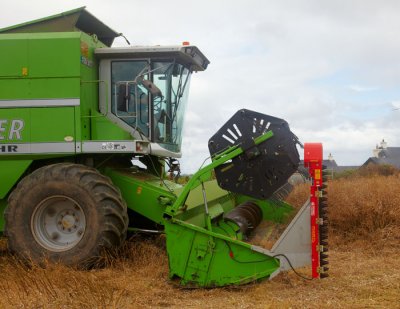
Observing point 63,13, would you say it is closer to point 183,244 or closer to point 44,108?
point 44,108

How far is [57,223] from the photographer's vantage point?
20.2ft

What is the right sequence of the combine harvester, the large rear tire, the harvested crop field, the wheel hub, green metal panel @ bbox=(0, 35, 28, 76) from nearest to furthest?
the harvested crop field < the combine harvester < the large rear tire < the wheel hub < green metal panel @ bbox=(0, 35, 28, 76)

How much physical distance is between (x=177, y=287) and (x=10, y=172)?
2596mm

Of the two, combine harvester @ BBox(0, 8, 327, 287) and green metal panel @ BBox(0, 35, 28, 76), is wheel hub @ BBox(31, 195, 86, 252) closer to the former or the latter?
combine harvester @ BBox(0, 8, 327, 287)

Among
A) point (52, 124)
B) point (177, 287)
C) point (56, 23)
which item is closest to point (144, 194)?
point (52, 124)

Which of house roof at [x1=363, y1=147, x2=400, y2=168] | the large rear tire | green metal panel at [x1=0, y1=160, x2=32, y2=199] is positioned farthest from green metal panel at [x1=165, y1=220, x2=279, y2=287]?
house roof at [x1=363, y1=147, x2=400, y2=168]

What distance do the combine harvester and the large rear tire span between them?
1 cm

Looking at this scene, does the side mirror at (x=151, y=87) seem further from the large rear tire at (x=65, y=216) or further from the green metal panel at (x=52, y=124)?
the large rear tire at (x=65, y=216)

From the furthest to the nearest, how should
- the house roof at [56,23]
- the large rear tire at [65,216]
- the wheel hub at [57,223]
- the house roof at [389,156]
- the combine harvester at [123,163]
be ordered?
the house roof at [389,156] < the house roof at [56,23] < the wheel hub at [57,223] < the large rear tire at [65,216] < the combine harvester at [123,163]

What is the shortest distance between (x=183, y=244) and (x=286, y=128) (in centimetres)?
146

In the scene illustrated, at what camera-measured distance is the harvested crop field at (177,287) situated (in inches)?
167

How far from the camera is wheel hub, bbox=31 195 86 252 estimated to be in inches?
237

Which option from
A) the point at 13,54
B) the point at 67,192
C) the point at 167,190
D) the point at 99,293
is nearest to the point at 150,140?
the point at 167,190

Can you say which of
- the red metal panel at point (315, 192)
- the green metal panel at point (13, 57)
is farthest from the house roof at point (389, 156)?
the red metal panel at point (315, 192)
